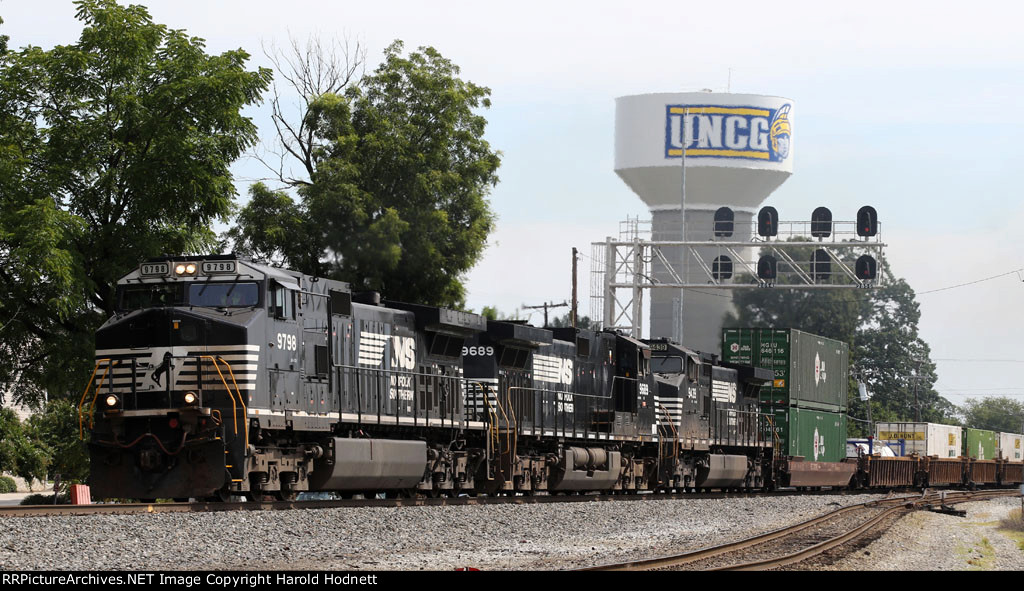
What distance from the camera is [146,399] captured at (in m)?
17.2

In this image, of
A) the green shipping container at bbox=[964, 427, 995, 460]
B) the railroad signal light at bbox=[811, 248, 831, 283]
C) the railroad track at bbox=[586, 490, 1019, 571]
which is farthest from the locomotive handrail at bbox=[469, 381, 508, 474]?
the green shipping container at bbox=[964, 427, 995, 460]

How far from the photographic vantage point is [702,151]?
73000 mm

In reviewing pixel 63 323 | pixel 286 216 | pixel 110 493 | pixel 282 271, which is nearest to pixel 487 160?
pixel 286 216

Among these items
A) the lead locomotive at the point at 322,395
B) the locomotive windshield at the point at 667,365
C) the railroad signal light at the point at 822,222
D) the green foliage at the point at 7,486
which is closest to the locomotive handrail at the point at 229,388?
the lead locomotive at the point at 322,395

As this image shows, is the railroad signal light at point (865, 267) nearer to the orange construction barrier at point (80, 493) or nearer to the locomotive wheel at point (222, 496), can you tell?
the orange construction barrier at point (80, 493)

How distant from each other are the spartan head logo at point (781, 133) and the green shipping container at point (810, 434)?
3680cm

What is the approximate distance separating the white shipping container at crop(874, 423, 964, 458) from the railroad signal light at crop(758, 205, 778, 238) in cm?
1082

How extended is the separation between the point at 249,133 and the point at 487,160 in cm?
1118

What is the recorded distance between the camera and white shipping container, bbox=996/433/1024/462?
58031mm

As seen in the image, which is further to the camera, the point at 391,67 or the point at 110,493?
the point at 391,67

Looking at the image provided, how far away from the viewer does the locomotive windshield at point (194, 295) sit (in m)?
17.7

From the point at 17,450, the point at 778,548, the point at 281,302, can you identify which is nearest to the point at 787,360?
the point at 778,548

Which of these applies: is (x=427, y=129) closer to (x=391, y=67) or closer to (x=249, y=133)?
(x=391, y=67)

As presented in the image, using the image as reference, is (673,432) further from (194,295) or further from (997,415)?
(997,415)
